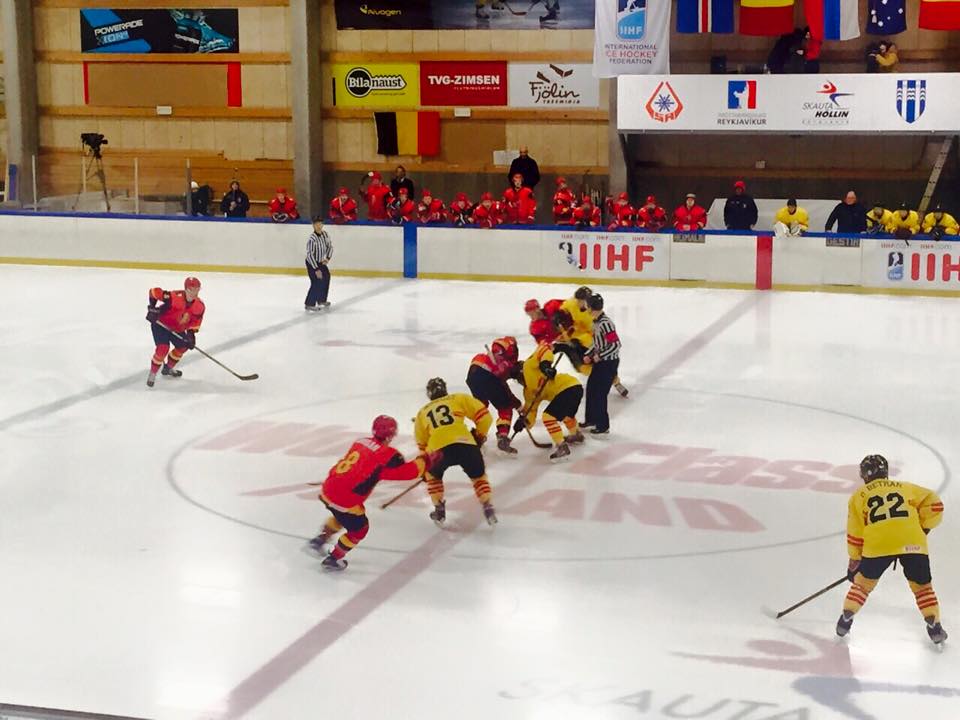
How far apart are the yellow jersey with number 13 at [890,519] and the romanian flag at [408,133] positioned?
1936 centimetres

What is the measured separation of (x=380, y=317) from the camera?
16.7 meters

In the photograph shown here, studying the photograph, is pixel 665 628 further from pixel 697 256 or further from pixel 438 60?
pixel 438 60

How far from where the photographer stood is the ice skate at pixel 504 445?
33.1 ft

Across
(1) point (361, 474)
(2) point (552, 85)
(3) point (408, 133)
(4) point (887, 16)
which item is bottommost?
(1) point (361, 474)

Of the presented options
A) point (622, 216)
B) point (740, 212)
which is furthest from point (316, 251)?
point (740, 212)

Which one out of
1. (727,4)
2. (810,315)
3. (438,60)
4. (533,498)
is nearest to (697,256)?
(810,315)

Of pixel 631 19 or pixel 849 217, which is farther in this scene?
pixel 631 19

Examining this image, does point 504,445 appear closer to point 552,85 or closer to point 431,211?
point 431,211

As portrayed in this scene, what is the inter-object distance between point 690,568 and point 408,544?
1583 mm

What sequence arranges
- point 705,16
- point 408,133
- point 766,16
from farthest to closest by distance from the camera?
point 408,133 < point 766,16 < point 705,16

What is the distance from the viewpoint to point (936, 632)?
6359mm

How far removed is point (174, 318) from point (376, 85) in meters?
13.5

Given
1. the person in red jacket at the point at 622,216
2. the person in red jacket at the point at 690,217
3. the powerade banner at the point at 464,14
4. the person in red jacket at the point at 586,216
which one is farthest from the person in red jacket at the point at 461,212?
the powerade banner at the point at 464,14

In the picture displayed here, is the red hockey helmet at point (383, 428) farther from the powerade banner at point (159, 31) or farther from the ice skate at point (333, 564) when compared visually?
the powerade banner at point (159, 31)
